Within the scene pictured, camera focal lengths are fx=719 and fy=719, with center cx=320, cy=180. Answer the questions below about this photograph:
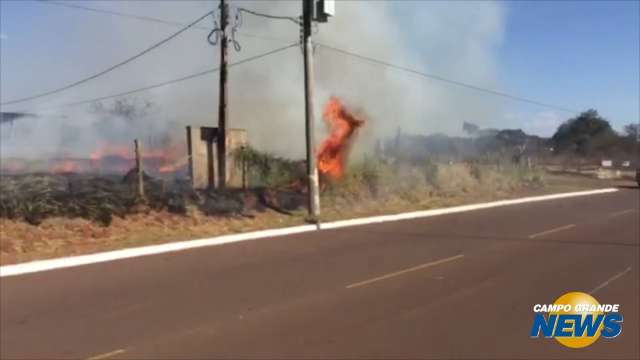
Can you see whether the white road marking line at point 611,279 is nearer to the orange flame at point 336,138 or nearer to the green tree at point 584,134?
the orange flame at point 336,138

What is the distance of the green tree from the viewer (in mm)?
74875

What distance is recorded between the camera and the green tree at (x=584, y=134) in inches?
2948

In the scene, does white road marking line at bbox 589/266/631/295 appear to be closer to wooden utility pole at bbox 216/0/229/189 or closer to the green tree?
wooden utility pole at bbox 216/0/229/189

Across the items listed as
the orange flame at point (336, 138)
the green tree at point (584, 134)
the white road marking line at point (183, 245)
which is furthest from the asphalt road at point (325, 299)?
the green tree at point (584, 134)

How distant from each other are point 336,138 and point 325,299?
1596cm

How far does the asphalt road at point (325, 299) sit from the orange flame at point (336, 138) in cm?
876

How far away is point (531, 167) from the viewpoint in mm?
39625

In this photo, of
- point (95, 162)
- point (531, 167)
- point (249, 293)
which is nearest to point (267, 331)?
point (249, 293)

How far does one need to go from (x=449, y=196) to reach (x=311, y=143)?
1053 cm

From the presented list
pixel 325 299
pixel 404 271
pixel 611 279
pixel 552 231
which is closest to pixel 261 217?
pixel 552 231

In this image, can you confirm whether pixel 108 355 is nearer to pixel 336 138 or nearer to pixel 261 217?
pixel 261 217

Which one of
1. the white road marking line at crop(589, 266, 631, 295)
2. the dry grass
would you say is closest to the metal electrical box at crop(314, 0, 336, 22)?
the dry grass

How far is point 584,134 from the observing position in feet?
260

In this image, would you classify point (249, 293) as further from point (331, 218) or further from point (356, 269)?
point (331, 218)
